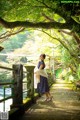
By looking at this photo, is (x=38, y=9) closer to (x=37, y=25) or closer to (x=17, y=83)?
(x=37, y=25)

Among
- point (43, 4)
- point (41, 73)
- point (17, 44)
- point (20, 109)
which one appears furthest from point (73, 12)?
point (17, 44)

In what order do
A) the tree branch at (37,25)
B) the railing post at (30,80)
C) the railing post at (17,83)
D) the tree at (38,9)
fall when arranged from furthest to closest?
1. the railing post at (30,80)
2. the railing post at (17,83)
3. the tree branch at (37,25)
4. the tree at (38,9)

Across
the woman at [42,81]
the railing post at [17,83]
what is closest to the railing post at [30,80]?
the woman at [42,81]

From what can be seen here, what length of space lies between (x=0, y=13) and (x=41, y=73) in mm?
→ 4322

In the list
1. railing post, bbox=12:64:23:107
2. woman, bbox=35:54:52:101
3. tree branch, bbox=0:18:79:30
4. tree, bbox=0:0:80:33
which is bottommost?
woman, bbox=35:54:52:101

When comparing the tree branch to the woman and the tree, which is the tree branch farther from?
the woman

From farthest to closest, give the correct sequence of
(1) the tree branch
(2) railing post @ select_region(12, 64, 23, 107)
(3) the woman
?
(3) the woman, (2) railing post @ select_region(12, 64, 23, 107), (1) the tree branch

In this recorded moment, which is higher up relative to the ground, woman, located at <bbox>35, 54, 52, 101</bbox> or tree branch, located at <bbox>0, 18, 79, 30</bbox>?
tree branch, located at <bbox>0, 18, 79, 30</bbox>

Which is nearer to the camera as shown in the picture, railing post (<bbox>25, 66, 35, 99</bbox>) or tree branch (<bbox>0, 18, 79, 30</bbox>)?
tree branch (<bbox>0, 18, 79, 30</bbox>)

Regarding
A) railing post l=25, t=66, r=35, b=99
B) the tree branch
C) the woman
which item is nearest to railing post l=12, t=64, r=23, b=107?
the tree branch

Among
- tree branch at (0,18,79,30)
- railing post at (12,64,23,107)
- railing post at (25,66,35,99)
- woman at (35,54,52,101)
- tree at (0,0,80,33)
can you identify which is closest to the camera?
tree at (0,0,80,33)

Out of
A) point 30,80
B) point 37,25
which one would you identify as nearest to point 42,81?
point 30,80

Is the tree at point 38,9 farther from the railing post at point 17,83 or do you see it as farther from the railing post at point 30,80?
the railing post at point 30,80

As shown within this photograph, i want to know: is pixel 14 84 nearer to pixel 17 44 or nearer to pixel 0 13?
pixel 0 13
